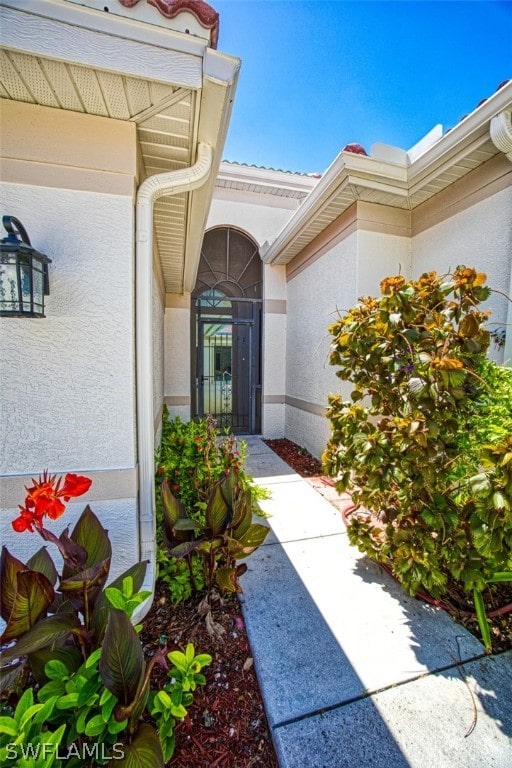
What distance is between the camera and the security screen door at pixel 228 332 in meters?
8.04

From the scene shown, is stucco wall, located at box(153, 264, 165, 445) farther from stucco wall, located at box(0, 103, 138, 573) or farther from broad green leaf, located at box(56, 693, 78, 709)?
broad green leaf, located at box(56, 693, 78, 709)

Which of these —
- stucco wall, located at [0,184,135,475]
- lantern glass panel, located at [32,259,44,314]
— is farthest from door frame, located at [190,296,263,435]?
lantern glass panel, located at [32,259,44,314]

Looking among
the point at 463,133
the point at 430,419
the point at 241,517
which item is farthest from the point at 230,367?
the point at 430,419

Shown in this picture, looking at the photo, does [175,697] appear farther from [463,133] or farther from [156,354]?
[463,133]

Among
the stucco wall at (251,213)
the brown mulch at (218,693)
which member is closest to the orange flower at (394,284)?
the brown mulch at (218,693)

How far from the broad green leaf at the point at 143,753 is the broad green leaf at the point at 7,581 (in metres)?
0.89

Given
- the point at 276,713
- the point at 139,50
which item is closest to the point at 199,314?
the point at 139,50

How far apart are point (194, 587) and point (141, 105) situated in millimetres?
3823

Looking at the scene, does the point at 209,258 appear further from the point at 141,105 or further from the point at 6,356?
the point at 6,356

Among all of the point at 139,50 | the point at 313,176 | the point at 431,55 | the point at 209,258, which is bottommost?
the point at 139,50

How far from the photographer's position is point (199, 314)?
8023mm

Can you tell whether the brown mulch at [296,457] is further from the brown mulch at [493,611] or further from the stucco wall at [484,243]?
the stucco wall at [484,243]

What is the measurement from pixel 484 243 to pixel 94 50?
181 inches
